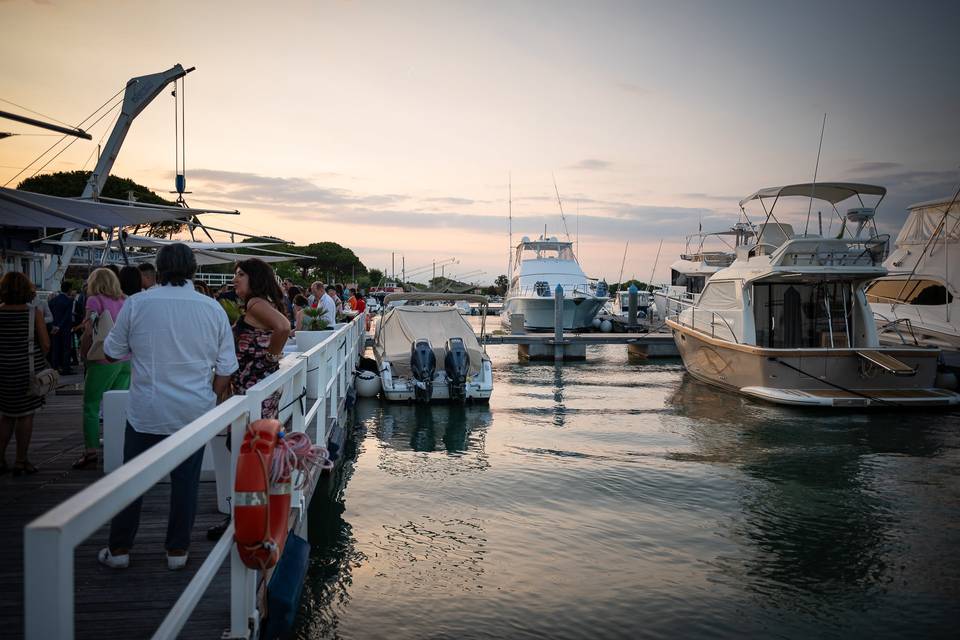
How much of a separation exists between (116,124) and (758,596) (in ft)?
53.9

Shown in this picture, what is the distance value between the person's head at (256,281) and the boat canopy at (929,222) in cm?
2284

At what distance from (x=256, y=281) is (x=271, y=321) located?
0.31m

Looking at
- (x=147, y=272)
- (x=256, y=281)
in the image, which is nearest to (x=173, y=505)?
(x=256, y=281)

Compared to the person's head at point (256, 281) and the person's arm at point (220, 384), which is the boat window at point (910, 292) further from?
the person's arm at point (220, 384)

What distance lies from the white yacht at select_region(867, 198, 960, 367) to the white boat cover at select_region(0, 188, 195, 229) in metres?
18.2

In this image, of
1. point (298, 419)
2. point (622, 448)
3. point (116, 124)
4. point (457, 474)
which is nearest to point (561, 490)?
point (457, 474)

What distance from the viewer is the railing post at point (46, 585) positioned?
1648 millimetres

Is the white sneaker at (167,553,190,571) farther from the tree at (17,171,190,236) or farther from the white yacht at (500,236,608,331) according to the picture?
the tree at (17,171,190,236)

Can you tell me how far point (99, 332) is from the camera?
5723 mm

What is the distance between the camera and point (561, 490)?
8938mm

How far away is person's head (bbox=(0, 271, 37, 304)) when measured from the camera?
17.9 feet

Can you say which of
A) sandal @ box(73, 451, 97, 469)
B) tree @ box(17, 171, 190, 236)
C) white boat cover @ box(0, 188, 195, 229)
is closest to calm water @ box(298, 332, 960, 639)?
sandal @ box(73, 451, 97, 469)

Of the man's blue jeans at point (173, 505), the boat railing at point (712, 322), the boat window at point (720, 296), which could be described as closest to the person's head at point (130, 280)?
the man's blue jeans at point (173, 505)

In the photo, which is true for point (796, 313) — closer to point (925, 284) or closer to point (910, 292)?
point (925, 284)
